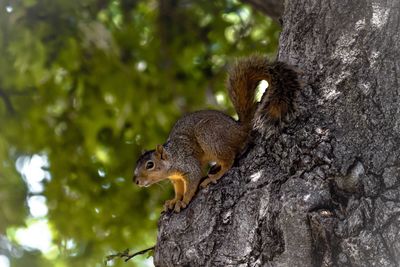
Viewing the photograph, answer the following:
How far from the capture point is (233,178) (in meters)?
2.29

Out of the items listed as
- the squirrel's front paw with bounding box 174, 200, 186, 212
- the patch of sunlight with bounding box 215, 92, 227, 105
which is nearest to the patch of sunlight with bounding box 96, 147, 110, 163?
the patch of sunlight with bounding box 215, 92, 227, 105

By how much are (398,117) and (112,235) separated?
2.54m

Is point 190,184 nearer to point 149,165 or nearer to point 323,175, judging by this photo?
point 149,165

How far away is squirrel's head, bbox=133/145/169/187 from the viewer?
3.08m

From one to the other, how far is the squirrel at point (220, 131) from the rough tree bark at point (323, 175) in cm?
7

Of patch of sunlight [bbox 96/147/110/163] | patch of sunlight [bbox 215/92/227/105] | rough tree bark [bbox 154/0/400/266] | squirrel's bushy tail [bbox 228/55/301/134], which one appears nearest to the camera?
rough tree bark [bbox 154/0/400/266]

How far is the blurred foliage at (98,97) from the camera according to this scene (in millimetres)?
4336

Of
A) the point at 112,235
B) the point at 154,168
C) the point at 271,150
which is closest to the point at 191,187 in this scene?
the point at 154,168

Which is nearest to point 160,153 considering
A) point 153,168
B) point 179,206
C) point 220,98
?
point 153,168

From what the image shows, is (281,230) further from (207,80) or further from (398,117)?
(207,80)

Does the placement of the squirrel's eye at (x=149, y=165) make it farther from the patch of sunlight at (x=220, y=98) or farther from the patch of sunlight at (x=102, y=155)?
the patch of sunlight at (x=220, y=98)

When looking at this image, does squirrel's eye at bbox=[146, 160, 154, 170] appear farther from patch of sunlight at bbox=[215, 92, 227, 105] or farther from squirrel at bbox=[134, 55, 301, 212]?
patch of sunlight at bbox=[215, 92, 227, 105]

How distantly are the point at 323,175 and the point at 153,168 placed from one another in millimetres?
1127

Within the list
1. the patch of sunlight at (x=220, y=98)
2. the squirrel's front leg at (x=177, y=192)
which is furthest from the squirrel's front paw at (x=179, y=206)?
the patch of sunlight at (x=220, y=98)
